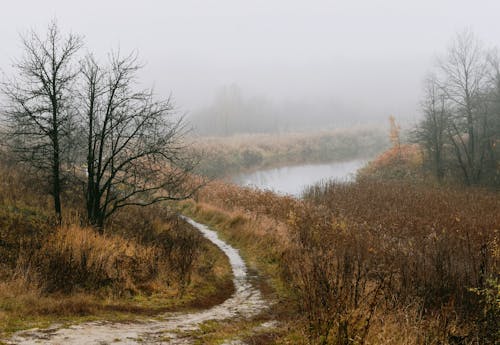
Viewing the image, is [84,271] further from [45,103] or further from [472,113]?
[472,113]

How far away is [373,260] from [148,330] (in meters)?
6.26

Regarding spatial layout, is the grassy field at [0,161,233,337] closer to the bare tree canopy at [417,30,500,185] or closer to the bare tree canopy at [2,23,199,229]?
the bare tree canopy at [2,23,199,229]

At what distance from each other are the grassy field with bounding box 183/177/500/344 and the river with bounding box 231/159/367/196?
10.9 metres

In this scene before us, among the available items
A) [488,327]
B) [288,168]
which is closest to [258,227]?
[488,327]

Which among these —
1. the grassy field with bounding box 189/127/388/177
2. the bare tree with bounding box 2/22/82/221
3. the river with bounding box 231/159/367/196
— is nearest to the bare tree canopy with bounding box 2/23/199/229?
the bare tree with bounding box 2/22/82/221

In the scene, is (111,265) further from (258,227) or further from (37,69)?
(258,227)

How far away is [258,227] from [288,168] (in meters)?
38.2

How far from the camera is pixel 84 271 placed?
823 cm

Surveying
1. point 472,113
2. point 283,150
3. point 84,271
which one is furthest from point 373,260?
point 283,150

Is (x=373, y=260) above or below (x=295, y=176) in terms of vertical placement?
below

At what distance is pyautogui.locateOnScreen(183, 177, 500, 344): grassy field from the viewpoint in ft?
17.6

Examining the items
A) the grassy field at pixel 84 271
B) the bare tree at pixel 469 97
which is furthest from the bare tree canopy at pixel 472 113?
the grassy field at pixel 84 271

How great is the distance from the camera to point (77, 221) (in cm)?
1093

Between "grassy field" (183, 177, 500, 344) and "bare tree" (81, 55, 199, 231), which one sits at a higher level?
"bare tree" (81, 55, 199, 231)
